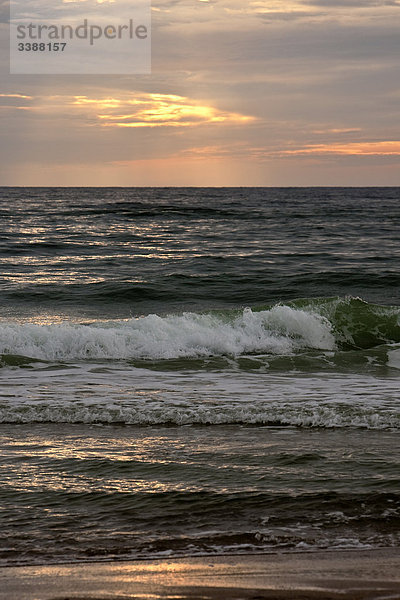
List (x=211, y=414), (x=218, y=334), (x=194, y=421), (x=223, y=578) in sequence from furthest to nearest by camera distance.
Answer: (x=218, y=334) < (x=211, y=414) < (x=194, y=421) < (x=223, y=578)

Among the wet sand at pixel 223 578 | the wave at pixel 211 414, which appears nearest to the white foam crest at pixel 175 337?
the wave at pixel 211 414

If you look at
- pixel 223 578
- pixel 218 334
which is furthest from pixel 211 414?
pixel 218 334

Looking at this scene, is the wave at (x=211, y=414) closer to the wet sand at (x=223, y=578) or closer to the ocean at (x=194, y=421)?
the ocean at (x=194, y=421)

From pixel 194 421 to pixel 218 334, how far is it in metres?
5.47

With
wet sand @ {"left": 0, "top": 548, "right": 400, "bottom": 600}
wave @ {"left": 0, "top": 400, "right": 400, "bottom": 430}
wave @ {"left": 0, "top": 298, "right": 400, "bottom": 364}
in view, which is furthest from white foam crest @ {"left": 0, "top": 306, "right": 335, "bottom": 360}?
wet sand @ {"left": 0, "top": 548, "right": 400, "bottom": 600}

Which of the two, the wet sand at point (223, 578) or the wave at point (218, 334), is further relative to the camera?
the wave at point (218, 334)

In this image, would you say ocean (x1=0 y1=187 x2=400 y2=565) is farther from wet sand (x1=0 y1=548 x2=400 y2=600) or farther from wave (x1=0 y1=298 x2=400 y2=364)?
wet sand (x1=0 y1=548 x2=400 y2=600)

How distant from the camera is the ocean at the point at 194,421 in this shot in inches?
186

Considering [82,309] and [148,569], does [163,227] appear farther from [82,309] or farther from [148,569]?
[148,569]

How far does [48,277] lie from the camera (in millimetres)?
21734

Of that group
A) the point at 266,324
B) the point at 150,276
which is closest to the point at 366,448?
the point at 266,324

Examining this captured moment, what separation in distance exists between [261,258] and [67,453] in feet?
68.1

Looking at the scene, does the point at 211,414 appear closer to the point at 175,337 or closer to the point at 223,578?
the point at 223,578

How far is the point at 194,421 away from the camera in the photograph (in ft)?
24.6
